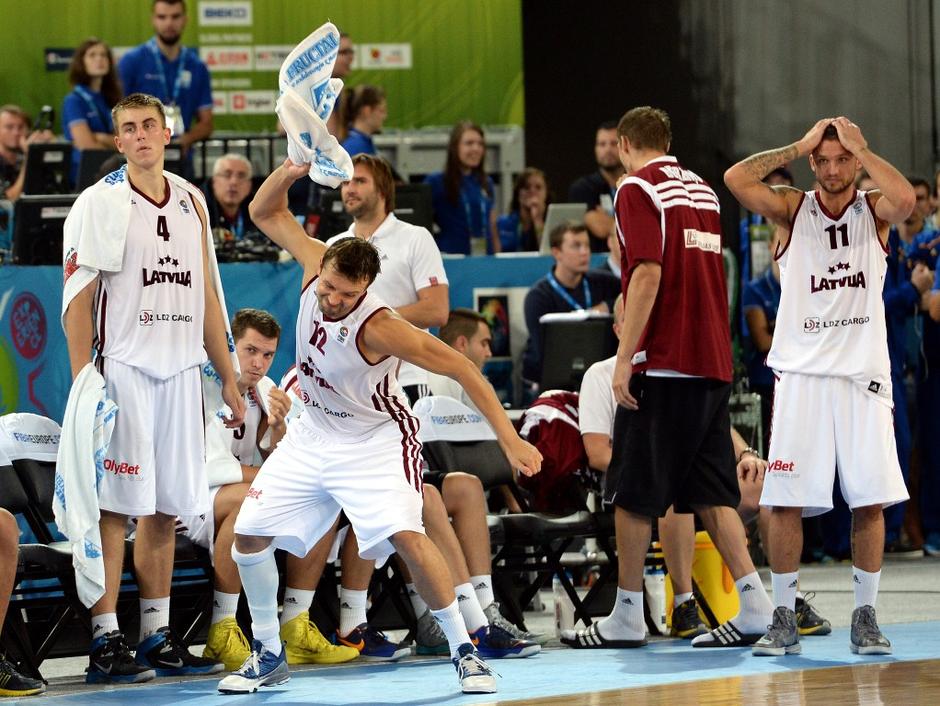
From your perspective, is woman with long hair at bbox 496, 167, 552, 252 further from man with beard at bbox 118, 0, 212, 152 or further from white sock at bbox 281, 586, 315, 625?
white sock at bbox 281, 586, 315, 625

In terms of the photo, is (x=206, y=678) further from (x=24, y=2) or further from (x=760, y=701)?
(x=24, y=2)

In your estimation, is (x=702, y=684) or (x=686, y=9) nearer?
(x=702, y=684)

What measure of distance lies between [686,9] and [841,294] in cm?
736

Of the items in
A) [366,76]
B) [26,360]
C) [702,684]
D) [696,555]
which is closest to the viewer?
[702,684]

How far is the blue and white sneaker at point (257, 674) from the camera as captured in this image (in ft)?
17.3

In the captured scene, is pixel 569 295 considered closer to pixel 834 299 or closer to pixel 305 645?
pixel 834 299

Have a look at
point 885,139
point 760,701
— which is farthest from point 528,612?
point 885,139

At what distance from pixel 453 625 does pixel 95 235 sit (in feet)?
6.31

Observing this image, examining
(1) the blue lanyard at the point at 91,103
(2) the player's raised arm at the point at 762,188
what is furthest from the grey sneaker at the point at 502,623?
(1) the blue lanyard at the point at 91,103

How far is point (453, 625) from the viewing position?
5.13m

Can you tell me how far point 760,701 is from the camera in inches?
188

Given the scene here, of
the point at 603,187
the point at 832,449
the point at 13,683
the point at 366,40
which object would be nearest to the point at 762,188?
the point at 832,449

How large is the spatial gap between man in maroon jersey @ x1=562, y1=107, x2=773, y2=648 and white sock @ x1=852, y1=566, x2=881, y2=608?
41 centimetres

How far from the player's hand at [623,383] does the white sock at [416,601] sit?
1.18m
